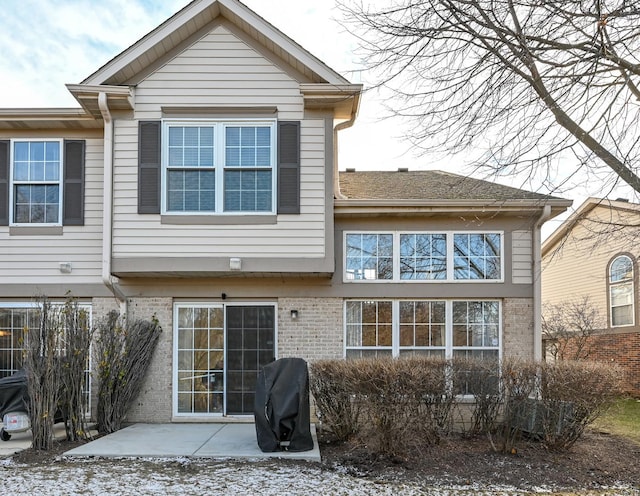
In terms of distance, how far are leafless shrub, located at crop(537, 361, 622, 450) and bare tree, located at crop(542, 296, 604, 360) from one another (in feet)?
28.1

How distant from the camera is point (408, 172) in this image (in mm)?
13469

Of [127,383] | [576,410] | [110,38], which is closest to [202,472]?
[127,383]

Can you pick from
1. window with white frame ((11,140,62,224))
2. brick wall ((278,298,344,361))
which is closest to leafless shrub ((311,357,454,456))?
brick wall ((278,298,344,361))

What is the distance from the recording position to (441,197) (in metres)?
10.3

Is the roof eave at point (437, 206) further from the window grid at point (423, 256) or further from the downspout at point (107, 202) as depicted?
the downspout at point (107, 202)

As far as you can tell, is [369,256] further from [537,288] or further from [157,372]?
[157,372]

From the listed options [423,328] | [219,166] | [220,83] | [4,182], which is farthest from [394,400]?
[4,182]

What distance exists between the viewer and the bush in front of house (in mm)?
7383

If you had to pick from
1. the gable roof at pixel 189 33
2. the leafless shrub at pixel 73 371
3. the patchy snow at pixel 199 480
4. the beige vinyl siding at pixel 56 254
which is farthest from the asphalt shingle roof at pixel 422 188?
the leafless shrub at pixel 73 371

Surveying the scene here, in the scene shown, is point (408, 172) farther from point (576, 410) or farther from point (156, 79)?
point (576, 410)

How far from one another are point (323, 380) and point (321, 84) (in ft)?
14.7

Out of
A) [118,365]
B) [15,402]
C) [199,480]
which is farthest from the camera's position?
[118,365]

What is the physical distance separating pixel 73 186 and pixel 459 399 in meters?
7.07

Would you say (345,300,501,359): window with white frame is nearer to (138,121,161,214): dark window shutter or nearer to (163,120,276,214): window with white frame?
(163,120,276,214): window with white frame
